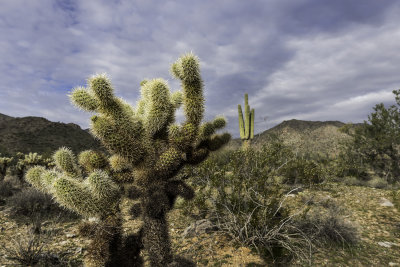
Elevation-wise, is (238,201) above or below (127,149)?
below

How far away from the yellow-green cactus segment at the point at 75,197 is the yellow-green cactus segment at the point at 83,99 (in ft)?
3.25

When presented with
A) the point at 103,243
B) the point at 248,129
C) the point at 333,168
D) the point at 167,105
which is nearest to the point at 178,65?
the point at 167,105

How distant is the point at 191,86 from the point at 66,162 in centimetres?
226

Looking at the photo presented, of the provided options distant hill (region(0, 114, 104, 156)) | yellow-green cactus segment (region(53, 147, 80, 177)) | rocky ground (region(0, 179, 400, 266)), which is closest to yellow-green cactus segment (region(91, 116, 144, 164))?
yellow-green cactus segment (region(53, 147, 80, 177))

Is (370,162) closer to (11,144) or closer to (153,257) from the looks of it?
(153,257)

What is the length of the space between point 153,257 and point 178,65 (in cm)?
265

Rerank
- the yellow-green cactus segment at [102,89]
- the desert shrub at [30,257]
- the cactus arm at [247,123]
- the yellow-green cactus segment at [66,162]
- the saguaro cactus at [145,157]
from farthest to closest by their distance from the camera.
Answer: the cactus arm at [247,123], the desert shrub at [30,257], the yellow-green cactus segment at [66,162], the yellow-green cactus segment at [102,89], the saguaro cactus at [145,157]

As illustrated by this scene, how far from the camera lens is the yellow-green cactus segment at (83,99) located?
3222mm

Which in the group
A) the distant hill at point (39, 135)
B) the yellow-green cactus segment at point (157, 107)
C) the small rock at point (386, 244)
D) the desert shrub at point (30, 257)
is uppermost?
the distant hill at point (39, 135)

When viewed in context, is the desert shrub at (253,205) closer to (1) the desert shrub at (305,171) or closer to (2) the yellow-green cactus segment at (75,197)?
(1) the desert shrub at (305,171)

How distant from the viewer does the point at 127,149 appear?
10.2 feet

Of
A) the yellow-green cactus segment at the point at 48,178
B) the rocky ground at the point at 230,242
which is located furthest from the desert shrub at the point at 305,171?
the yellow-green cactus segment at the point at 48,178

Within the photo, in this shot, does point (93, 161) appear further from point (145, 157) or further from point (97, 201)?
point (145, 157)

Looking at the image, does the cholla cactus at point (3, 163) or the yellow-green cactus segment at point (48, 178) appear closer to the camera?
the yellow-green cactus segment at point (48, 178)
